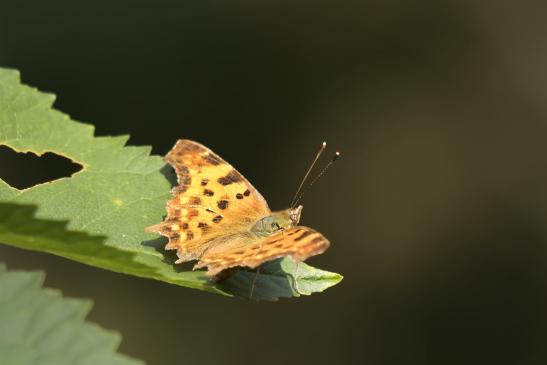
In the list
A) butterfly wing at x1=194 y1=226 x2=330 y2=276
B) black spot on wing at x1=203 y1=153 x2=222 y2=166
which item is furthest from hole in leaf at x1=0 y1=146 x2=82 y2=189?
butterfly wing at x1=194 y1=226 x2=330 y2=276

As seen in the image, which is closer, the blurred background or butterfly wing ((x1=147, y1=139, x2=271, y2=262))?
butterfly wing ((x1=147, y1=139, x2=271, y2=262))

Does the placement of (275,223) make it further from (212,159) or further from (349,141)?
(349,141)

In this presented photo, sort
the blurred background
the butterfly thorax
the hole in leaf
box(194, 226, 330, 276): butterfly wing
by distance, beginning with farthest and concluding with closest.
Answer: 1. the blurred background
2. the hole in leaf
3. the butterfly thorax
4. box(194, 226, 330, 276): butterfly wing

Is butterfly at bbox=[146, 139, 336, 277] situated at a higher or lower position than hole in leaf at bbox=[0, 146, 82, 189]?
higher

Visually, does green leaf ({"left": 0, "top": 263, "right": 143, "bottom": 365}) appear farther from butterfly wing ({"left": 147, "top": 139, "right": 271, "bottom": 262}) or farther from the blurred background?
the blurred background

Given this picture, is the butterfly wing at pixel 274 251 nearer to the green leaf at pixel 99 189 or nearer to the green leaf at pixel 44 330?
the green leaf at pixel 99 189

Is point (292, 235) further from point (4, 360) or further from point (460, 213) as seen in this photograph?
point (460, 213)

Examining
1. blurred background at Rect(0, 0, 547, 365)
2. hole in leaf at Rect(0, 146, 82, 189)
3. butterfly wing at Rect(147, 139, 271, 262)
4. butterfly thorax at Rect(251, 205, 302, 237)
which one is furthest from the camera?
blurred background at Rect(0, 0, 547, 365)
